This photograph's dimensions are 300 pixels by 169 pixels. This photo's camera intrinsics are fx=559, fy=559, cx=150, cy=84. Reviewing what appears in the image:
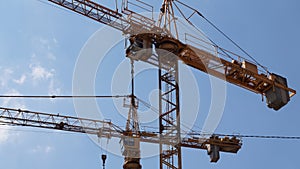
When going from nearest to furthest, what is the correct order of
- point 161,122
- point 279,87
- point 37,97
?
1. point 161,122
2. point 279,87
3. point 37,97

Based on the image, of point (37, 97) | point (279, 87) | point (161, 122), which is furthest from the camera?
point (37, 97)

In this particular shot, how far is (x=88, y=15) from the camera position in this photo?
45125mm

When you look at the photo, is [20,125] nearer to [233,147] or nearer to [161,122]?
[161,122]

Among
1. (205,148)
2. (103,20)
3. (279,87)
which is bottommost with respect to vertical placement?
(205,148)

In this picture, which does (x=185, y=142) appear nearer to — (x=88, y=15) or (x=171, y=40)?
(x=171, y=40)

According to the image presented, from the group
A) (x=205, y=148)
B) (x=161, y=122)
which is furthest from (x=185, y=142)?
(x=161, y=122)

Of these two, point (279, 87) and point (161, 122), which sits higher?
point (279, 87)

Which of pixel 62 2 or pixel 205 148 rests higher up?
pixel 62 2

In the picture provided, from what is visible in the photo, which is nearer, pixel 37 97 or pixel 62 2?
pixel 62 2

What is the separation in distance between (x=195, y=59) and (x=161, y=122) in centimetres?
593

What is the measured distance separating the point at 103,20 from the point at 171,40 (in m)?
5.89

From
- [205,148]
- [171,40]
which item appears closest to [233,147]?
[205,148]

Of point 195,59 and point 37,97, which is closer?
point 195,59

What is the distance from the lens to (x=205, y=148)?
164ft
